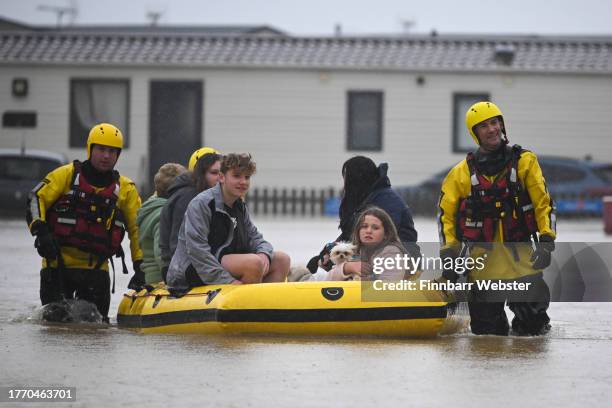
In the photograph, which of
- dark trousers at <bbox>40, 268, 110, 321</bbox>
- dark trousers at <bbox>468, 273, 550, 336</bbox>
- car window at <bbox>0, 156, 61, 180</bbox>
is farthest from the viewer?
car window at <bbox>0, 156, 61, 180</bbox>

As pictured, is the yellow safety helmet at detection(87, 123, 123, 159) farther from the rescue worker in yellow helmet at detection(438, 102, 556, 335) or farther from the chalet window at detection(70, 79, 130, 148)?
the chalet window at detection(70, 79, 130, 148)

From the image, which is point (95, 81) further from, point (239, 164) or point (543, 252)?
point (543, 252)

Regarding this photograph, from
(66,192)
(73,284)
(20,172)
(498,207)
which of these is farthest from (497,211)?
(20,172)

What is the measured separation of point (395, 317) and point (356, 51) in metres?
27.9

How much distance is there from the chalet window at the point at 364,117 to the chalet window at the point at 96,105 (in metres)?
5.81

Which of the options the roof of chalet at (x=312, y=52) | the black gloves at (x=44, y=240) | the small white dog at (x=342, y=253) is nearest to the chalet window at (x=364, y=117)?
the roof of chalet at (x=312, y=52)

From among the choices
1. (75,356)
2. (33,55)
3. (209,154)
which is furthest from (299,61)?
(75,356)

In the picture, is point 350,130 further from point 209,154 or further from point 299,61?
point 209,154

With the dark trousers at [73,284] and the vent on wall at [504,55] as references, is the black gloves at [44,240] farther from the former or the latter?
the vent on wall at [504,55]

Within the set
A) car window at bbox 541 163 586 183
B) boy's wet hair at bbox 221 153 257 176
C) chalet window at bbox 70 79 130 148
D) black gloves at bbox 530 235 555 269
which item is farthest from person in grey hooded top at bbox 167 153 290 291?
chalet window at bbox 70 79 130 148

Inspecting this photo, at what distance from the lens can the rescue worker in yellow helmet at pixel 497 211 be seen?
432 inches

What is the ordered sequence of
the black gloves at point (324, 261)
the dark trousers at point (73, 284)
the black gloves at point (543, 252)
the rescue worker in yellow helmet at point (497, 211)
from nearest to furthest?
the black gloves at point (543, 252)
the rescue worker in yellow helmet at point (497, 211)
the black gloves at point (324, 261)
the dark trousers at point (73, 284)

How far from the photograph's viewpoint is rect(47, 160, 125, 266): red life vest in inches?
473

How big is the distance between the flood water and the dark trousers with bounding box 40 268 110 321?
0.30m
